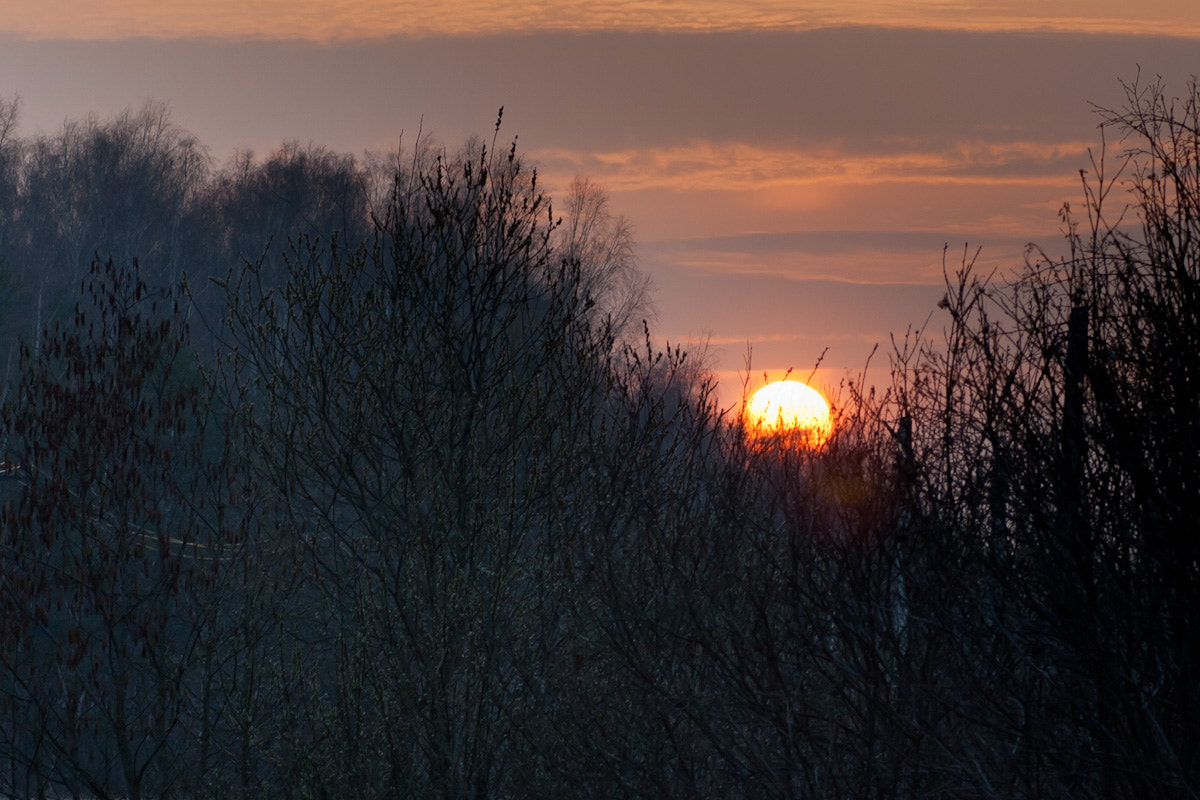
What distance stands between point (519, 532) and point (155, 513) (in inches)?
197

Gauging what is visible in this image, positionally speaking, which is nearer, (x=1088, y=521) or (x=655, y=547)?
(x=1088, y=521)

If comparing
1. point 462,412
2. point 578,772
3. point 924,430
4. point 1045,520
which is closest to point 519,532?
point 462,412

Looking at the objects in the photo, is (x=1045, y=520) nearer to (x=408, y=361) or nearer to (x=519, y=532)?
(x=519, y=532)

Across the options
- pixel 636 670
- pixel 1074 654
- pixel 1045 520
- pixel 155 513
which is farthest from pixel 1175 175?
pixel 155 513

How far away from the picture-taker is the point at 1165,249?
7316mm

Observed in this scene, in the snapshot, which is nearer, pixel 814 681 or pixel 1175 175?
pixel 1175 175

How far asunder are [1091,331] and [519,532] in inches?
201

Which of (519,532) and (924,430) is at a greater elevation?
(924,430)

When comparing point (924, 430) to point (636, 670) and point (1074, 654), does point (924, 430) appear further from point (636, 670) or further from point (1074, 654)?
point (636, 670)

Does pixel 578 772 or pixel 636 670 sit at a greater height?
pixel 636 670

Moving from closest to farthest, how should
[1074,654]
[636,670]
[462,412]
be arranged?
1. [1074,654]
2. [636,670]
3. [462,412]

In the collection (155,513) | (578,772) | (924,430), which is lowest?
(578,772)

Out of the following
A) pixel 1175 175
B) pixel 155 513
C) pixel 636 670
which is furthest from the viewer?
pixel 155 513

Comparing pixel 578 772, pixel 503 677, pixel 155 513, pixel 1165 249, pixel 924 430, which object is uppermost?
pixel 1165 249
